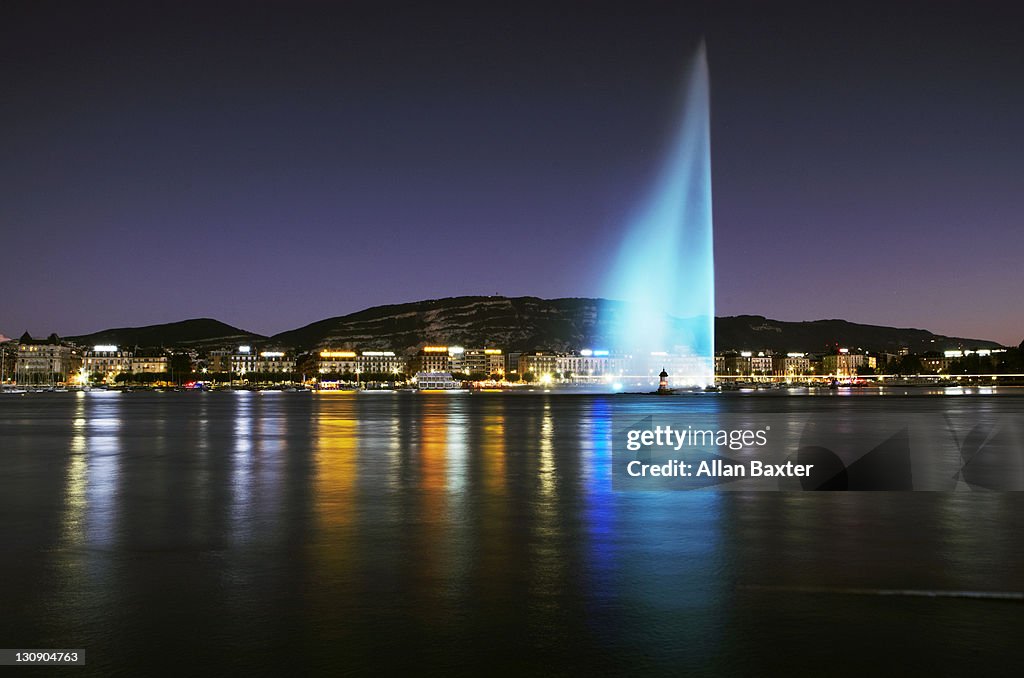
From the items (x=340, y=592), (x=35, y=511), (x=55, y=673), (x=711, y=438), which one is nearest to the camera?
(x=55, y=673)

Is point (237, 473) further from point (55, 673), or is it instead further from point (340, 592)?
point (55, 673)

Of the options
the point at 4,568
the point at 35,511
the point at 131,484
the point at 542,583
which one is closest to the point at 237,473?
the point at 131,484

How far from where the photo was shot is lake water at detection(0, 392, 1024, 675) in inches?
270

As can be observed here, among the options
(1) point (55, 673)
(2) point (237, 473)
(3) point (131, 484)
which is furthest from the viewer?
(2) point (237, 473)

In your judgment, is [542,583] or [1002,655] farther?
[542,583]

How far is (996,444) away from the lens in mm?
28641

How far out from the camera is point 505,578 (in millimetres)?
9305

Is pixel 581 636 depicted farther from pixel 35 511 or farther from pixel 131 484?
pixel 131 484

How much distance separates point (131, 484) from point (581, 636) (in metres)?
13.9

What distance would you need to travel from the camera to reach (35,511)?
1430cm

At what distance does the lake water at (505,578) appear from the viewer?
270 inches

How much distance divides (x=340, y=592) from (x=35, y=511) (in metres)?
8.34

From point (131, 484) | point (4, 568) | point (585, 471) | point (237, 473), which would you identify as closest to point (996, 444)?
point (585, 471)

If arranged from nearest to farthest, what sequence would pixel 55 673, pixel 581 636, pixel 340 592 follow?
pixel 55 673 < pixel 581 636 < pixel 340 592
